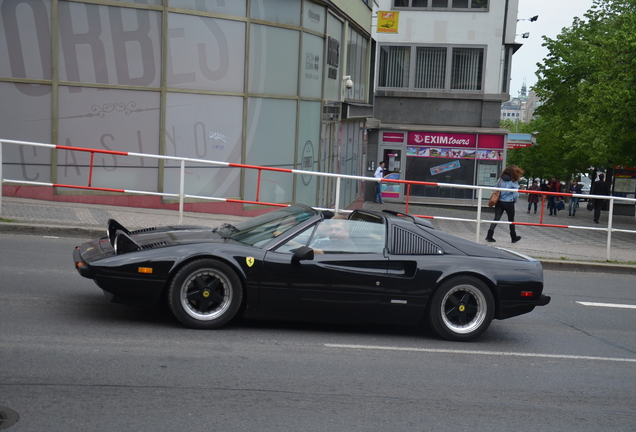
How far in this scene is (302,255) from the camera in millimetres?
6816

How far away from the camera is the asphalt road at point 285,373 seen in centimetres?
500

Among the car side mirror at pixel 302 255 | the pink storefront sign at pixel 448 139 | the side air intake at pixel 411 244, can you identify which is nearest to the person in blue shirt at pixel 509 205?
the side air intake at pixel 411 244

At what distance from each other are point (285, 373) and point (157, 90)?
1030 centimetres

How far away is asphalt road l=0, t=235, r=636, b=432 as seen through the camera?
16.4 feet

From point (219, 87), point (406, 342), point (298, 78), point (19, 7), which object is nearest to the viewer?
point (406, 342)

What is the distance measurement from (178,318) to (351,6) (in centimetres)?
1661

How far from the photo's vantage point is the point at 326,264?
7059 millimetres

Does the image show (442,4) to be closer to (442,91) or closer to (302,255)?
(442,91)

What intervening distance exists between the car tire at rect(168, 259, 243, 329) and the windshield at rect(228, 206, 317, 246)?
1.60 feet

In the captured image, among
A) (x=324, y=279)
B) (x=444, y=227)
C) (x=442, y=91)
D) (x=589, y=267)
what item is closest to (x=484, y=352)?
(x=324, y=279)

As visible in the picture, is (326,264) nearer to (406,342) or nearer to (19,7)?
(406,342)

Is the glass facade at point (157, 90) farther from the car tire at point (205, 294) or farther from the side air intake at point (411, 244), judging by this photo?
the car tire at point (205, 294)

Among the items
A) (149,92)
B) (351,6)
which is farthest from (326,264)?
(351,6)

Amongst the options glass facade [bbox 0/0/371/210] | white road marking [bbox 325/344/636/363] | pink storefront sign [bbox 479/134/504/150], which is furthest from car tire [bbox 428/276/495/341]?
pink storefront sign [bbox 479/134/504/150]
